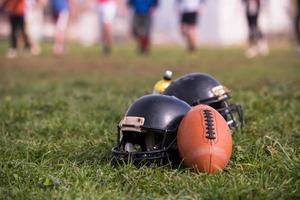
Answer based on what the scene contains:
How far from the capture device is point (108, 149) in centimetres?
455

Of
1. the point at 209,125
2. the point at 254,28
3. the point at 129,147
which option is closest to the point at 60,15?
the point at 254,28

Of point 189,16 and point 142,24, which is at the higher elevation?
point 189,16

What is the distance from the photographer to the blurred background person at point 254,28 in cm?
1719

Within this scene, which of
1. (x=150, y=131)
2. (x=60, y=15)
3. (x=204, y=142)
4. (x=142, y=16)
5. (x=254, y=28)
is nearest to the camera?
(x=204, y=142)

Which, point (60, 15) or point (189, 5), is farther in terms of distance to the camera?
point (60, 15)

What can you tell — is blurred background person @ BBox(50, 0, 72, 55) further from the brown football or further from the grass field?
the brown football

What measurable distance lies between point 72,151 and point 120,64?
959 cm

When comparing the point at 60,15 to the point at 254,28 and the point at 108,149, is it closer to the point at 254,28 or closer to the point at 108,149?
the point at 254,28

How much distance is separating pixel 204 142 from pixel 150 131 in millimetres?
357

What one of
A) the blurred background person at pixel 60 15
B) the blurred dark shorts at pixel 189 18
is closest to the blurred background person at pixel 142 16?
the blurred dark shorts at pixel 189 18

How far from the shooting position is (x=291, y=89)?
8047mm

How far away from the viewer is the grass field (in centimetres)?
342

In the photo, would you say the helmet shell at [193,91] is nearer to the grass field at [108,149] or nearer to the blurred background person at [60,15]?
the grass field at [108,149]

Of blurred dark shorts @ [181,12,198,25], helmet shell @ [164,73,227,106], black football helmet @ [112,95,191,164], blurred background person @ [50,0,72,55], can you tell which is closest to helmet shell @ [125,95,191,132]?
black football helmet @ [112,95,191,164]
